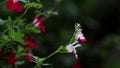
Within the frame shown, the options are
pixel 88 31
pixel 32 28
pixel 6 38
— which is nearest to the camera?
pixel 6 38

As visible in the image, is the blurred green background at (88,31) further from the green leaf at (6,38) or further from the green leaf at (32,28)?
the green leaf at (6,38)

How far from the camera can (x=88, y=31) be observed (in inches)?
156

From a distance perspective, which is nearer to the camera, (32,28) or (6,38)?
(6,38)

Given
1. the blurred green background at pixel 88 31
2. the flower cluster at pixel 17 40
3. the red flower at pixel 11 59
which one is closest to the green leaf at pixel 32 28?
the flower cluster at pixel 17 40

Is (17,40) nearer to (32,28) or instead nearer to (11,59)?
(11,59)

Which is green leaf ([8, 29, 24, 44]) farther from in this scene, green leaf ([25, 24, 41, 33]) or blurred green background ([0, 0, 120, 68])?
blurred green background ([0, 0, 120, 68])

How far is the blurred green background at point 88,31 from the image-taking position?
139 inches

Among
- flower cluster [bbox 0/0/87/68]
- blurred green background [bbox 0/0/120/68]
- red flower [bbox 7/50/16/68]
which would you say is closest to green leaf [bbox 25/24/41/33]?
flower cluster [bbox 0/0/87/68]

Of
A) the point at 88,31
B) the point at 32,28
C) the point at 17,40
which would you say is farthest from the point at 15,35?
the point at 88,31

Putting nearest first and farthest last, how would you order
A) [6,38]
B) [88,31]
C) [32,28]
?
[6,38] → [32,28] → [88,31]

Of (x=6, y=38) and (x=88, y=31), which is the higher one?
(x=88, y=31)

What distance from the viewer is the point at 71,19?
148 inches

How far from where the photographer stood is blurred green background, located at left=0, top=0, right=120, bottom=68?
11.6 ft

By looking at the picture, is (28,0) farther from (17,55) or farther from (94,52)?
(94,52)
